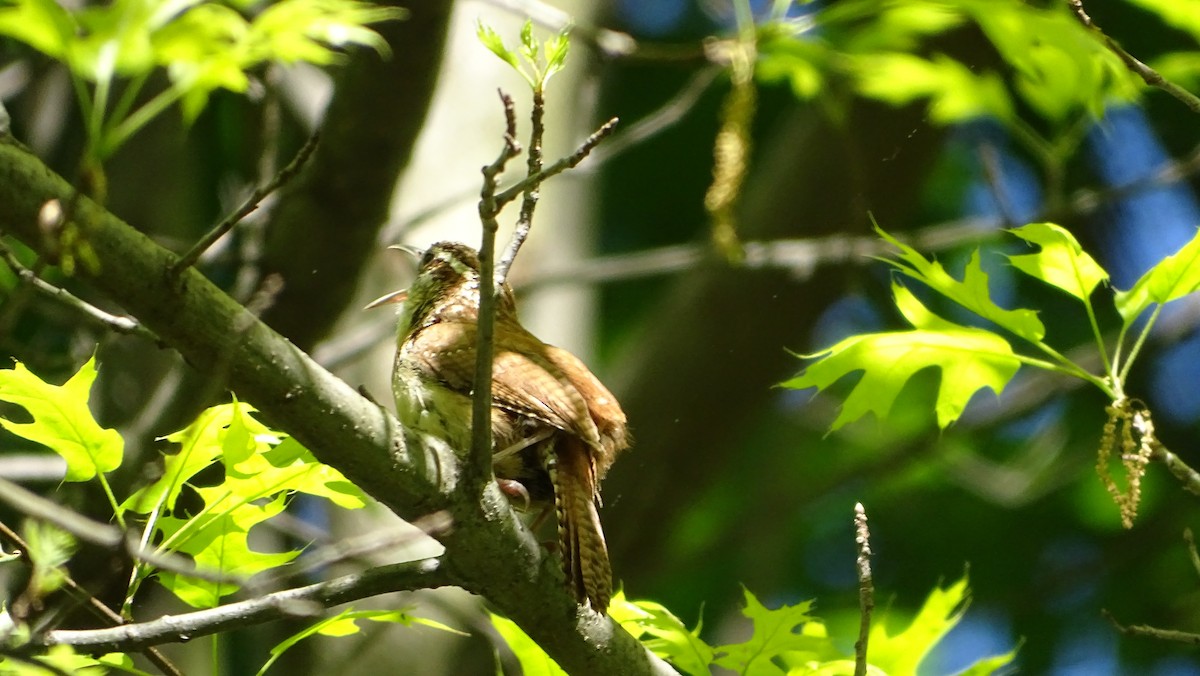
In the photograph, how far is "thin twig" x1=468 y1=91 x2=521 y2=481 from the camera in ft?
6.38

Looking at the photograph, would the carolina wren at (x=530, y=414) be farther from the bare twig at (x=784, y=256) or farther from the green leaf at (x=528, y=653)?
the bare twig at (x=784, y=256)

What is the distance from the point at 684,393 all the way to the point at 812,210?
991mm

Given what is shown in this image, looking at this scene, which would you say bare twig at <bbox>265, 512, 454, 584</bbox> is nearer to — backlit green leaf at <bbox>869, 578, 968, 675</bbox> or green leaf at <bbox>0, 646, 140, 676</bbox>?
green leaf at <bbox>0, 646, 140, 676</bbox>

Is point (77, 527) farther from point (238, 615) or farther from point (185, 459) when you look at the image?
point (185, 459)

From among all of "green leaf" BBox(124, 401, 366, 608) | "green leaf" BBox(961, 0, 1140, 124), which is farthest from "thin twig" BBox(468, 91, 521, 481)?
"green leaf" BBox(961, 0, 1140, 124)

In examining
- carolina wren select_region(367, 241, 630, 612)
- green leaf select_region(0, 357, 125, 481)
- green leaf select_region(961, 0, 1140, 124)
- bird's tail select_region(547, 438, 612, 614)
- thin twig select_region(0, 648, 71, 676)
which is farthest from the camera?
green leaf select_region(961, 0, 1140, 124)

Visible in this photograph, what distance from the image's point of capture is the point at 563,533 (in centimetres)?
276

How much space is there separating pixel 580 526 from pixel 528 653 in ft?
1.01

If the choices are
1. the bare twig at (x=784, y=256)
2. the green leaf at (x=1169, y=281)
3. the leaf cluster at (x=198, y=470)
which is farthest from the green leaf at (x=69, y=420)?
the bare twig at (x=784, y=256)

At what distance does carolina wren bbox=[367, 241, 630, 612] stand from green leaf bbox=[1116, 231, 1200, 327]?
121 centimetres

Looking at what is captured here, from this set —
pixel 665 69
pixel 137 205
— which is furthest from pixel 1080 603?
pixel 137 205

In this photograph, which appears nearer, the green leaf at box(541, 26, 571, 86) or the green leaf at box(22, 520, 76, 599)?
the green leaf at box(22, 520, 76, 599)

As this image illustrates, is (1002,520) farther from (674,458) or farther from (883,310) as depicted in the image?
(674,458)

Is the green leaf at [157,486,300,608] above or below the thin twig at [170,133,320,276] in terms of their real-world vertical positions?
below
